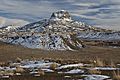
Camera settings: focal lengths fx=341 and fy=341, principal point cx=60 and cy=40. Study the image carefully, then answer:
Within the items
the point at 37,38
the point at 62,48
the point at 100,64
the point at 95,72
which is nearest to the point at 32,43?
the point at 37,38

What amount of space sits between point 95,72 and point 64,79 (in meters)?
2.47

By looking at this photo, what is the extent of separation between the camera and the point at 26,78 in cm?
1560

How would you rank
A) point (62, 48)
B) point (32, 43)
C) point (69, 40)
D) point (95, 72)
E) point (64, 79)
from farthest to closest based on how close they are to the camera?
point (69, 40), point (32, 43), point (62, 48), point (95, 72), point (64, 79)

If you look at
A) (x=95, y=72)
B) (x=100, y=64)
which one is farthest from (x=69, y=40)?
(x=95, y=72)

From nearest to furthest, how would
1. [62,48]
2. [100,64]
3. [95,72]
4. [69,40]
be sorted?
[95,72] → [100,64] → [62,48] → [69,40]

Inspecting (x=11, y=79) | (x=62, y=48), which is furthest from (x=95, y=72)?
(x=62, y=48)

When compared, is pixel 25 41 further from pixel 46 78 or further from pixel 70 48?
pixel 46 78

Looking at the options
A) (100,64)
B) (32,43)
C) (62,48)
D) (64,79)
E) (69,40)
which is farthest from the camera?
(69,40)

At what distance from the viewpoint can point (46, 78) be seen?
15.4 m

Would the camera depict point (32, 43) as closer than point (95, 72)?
No

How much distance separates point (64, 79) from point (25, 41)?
183 feet

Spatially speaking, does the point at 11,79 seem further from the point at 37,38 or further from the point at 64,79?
the point at 37,38

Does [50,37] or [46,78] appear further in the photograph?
[50,37]

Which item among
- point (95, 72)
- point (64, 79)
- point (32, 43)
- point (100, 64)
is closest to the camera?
point (64, 79)
